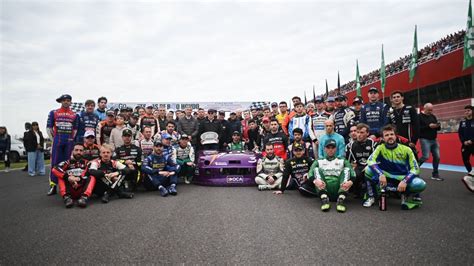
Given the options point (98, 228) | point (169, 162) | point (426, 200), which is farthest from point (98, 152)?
point (426, 200)

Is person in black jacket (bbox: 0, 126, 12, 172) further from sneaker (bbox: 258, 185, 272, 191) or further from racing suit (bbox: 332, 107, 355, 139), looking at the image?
racing suit (bbox: 332, 107, 355, 139)

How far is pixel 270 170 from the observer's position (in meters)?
5.82

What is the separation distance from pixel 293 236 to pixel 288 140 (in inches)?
161

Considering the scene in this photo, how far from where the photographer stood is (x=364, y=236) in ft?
9.00

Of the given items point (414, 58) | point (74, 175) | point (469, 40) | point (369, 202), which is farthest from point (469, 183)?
point (414, 58)

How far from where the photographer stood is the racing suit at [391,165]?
415 centimetres

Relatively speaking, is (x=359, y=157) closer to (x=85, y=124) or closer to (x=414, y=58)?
(x=85, y=124)

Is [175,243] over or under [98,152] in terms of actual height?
under

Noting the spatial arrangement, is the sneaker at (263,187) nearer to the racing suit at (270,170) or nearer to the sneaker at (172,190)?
the racing suit at (270,170)

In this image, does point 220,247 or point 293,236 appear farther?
point 293,236

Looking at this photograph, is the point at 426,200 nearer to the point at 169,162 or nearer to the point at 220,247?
the point at 220,247

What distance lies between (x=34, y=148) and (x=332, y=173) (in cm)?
903

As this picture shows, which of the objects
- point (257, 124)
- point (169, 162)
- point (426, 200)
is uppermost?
point (257, 124)

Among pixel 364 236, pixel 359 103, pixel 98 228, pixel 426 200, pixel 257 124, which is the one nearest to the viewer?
pixel 364 236
